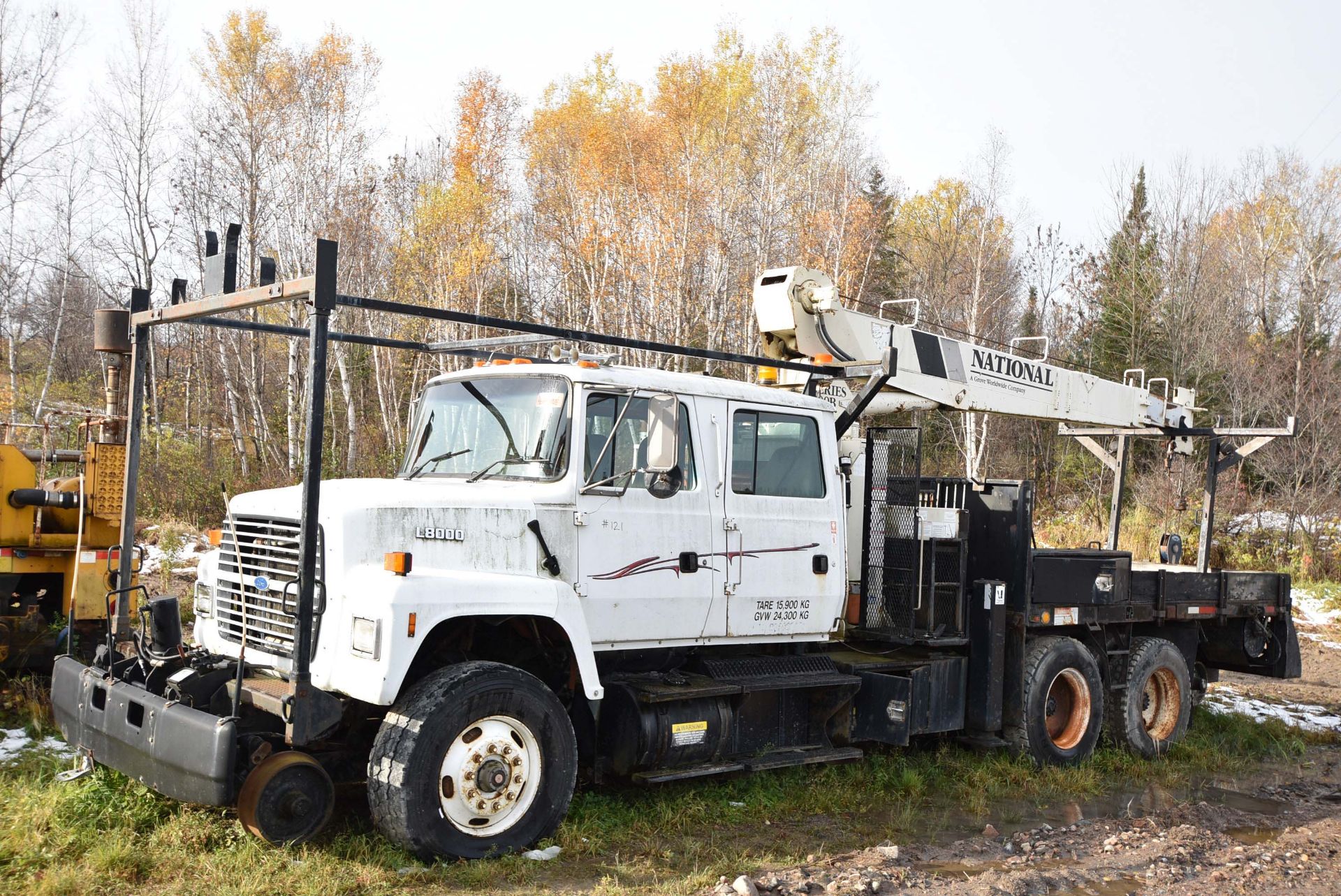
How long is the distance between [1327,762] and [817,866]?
5.96 metres

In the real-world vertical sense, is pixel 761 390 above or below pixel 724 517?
above

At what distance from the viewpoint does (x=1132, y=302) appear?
28.9 metres

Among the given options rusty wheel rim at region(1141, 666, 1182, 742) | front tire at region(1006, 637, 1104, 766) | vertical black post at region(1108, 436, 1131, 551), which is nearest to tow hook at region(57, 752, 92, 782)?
front tire at region(1006, 637, 1104, 766)

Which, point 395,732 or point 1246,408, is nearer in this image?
point 395,732

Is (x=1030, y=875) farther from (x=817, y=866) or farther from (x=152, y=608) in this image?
(x=152, y=608)

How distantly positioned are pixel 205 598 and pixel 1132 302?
90.3 ft

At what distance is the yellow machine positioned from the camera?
7.69m

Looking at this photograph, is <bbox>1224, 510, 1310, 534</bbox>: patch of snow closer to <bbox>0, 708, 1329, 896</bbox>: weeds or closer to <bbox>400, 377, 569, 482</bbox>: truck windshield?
<bbox>0, 708, 1329, 896</bbox>: weeds

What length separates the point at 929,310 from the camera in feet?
108

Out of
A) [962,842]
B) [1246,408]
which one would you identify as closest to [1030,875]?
[962,842]

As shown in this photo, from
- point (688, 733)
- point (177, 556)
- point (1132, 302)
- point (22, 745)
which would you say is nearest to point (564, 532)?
point (688, 733)

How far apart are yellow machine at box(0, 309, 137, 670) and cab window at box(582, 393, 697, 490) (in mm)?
3570

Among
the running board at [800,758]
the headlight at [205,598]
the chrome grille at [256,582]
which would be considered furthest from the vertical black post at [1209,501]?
the headlight at [205,598]

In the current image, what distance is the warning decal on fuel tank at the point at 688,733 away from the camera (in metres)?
6.13
